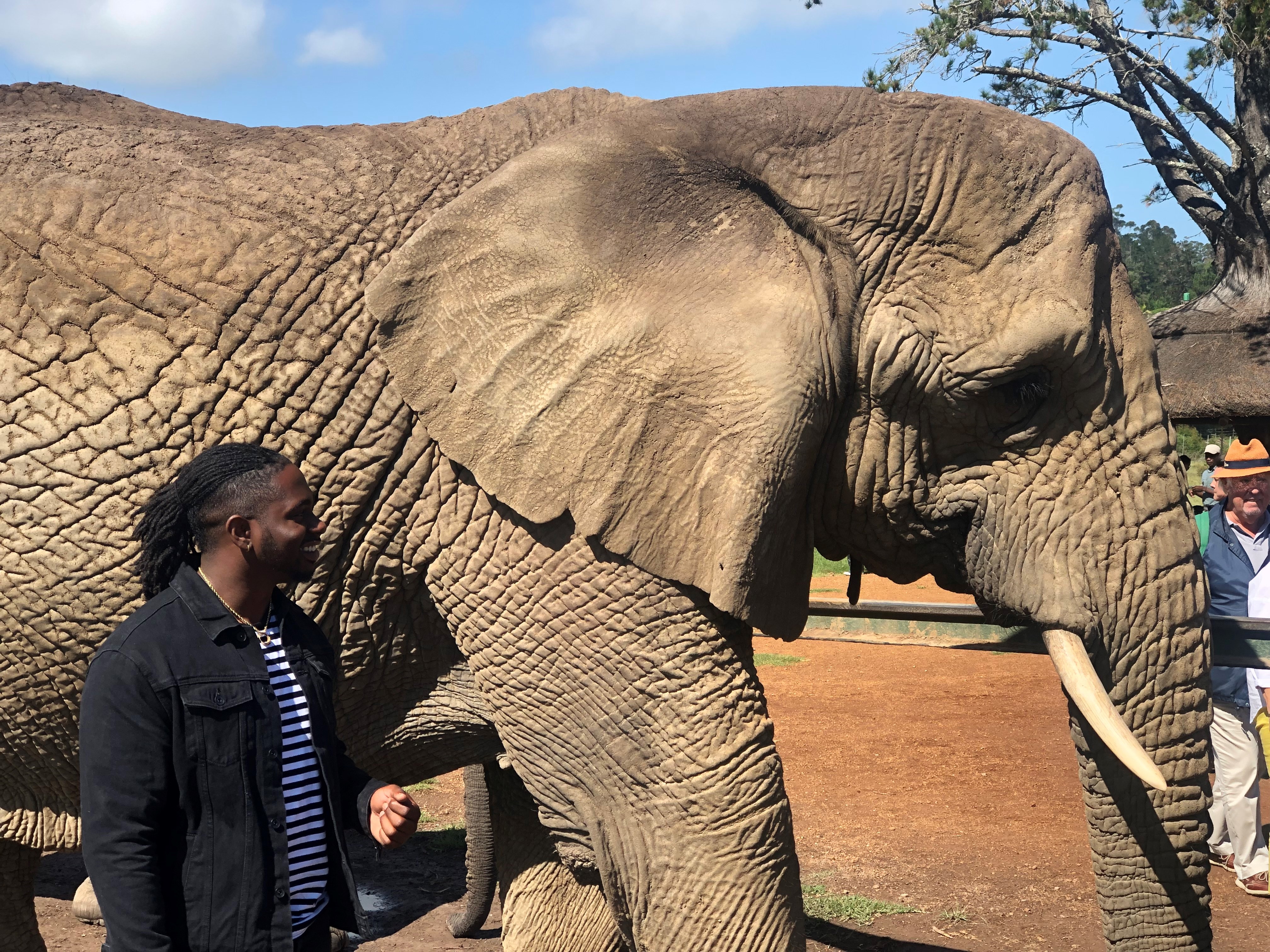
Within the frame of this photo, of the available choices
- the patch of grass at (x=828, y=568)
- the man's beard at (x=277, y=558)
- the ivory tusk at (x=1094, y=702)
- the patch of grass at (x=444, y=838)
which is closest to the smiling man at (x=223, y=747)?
the man's beard at (x=277, y=558)

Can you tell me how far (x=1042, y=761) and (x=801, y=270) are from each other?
21.0 ft

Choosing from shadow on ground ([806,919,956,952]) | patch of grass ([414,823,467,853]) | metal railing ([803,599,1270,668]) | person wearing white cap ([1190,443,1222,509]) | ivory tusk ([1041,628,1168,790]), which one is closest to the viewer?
ivory tusk ([1041,628,1168,790])

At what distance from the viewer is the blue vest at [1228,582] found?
583cm

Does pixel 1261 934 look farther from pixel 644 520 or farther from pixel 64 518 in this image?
pixel 64 518

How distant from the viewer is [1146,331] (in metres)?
3.25

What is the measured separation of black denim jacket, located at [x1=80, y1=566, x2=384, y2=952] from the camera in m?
→ 2.10

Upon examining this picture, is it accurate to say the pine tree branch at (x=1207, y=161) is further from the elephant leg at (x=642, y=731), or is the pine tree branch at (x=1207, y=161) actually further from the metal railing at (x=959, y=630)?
the elephant leg at (x=642, y=731)

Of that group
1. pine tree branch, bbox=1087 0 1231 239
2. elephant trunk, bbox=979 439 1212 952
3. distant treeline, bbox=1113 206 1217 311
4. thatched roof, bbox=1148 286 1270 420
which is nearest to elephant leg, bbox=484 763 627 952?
elephant trunk, bbox=979 439 1212 952

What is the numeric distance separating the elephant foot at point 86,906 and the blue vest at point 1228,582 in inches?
203

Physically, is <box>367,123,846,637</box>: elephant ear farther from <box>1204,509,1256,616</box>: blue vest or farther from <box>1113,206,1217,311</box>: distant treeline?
<box>1113,206,1217,311</box>: distant treeline

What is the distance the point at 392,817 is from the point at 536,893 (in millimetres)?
2278

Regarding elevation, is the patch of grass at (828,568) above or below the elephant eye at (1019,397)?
below

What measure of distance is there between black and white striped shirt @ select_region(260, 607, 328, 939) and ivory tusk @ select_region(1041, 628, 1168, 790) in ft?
5.71

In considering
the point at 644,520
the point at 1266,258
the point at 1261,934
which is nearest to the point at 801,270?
the point at 644,520
